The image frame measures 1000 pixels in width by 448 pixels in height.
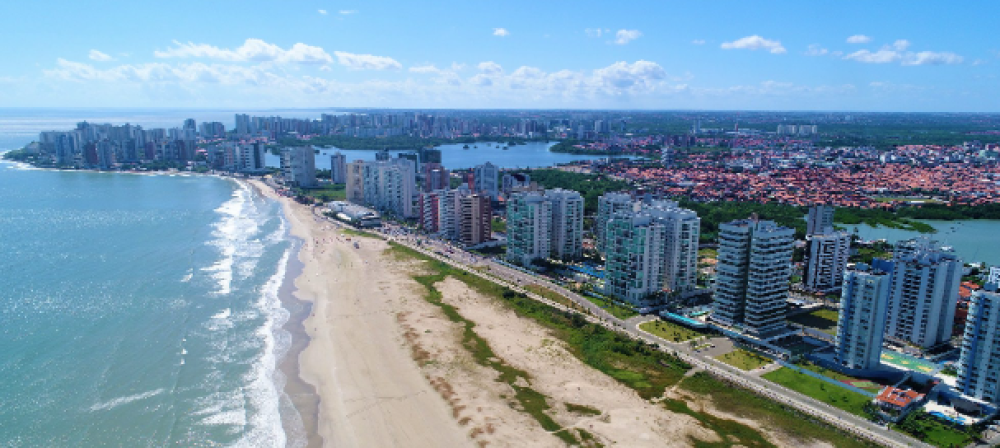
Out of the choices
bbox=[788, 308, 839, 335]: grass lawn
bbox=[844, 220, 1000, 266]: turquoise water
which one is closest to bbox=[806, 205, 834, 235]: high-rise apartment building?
bbox=[844, 220, 1000, 266]: turquoise water

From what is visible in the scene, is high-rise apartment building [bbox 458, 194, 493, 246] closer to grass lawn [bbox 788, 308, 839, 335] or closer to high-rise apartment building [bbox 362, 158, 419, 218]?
high-rise apartment building [bbox 362, 158, 419, 218]

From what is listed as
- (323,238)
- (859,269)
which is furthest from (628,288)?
(323,238)

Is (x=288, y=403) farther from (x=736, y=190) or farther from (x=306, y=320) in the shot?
(x=736, y=190)

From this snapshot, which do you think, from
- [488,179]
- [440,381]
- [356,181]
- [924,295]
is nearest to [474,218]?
[488,179]

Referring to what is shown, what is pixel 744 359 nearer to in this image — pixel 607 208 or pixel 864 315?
pixel 864 315

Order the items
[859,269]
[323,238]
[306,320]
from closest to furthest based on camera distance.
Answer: [859,269] → [306,320] → [323,238]

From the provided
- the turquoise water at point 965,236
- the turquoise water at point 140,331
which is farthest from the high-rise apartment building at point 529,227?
the turquoise water at point 965,236
